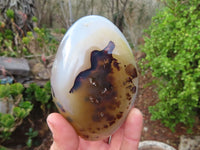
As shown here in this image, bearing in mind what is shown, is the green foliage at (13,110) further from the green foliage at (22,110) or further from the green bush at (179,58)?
the green bush at (179,58)

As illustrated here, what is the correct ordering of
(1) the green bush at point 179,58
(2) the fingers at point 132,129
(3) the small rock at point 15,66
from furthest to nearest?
(3) the small rock at point 15,66 < (1) the green bush at point 179,58 < (2) the fingers at point 132,129

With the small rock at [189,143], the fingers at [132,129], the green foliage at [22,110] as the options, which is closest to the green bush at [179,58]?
the small rock at [189,143]

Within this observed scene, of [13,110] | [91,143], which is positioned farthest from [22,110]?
[91,143]

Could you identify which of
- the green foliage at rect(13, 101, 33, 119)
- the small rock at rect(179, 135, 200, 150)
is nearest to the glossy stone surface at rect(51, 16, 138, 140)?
the green foliage at rect(13, 101, 33, 119)

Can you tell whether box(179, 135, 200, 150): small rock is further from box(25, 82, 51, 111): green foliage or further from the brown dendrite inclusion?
box(25, 82, 51, 111): green foliage

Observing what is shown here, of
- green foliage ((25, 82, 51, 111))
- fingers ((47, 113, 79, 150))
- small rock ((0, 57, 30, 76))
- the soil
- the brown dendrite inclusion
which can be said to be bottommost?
the soil

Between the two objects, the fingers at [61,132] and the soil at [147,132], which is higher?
the fingers at [61,132]

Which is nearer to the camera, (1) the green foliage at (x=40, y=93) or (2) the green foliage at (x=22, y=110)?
(2) the green foliage at (x=22, y=110)

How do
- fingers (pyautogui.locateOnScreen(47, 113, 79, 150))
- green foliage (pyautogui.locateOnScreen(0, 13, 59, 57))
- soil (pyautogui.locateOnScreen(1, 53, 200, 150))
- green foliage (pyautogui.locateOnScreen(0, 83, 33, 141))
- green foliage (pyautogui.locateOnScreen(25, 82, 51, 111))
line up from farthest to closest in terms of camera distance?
green foliage (pyautogui.locateOnScreen(0, 13, 59, 57))
soil (pyautogui.locateOnScreen(1, 53, 200, 150))
green foliage (pyautogui.locateOnScreen(25, 82, 51, 111))
green foliage (pyautogui.locateOnScreen(0, 83, 33, 141))
fingers (pyautogui.locateOnScreen(47, 113, 79, 150))
